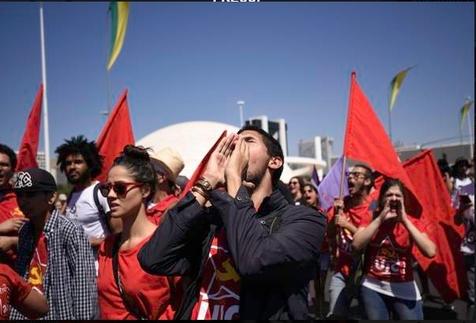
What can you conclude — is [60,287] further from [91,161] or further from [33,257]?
[91,161]

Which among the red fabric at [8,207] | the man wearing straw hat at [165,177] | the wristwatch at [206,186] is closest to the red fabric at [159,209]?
the man wearing straw hat at [165,177]

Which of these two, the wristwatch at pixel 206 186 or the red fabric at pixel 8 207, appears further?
the red fabric at pixel 8 207

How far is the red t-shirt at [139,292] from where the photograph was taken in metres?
2.32

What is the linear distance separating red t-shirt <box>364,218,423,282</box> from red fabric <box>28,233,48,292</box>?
8.88ft

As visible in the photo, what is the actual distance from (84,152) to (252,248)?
336 centimetres

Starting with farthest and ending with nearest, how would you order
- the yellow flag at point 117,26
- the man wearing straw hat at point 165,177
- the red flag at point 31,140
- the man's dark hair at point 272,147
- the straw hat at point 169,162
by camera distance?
the yellow flag at point 117,26, the red flag at point 31,140, the straw hat at point 169,162, the man wearing straw hat at point 165,177, the man's dark hair at point 272,147

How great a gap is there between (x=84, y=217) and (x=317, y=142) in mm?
34200

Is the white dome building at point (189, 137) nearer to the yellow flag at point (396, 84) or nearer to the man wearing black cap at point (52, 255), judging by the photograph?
the yellow flag at point (396, 84)

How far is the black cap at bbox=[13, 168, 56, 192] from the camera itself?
110 inches

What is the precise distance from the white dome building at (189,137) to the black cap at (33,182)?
63.9 feet

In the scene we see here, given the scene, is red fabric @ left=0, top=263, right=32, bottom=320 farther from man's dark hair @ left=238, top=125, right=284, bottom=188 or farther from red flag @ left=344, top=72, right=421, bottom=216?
red flag @ left=344, top=72, right=421, bottom=216

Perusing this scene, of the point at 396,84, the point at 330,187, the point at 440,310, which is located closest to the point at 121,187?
the point at 330,187

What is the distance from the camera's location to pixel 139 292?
2.32 metres

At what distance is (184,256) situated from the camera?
1934mm
